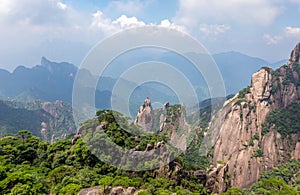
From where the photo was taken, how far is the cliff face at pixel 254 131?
32750mm

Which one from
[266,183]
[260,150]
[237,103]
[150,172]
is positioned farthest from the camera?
[237,103]

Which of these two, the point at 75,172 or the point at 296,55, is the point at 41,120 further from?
the point at 75,172

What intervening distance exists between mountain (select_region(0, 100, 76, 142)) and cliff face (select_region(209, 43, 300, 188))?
44.6 metres

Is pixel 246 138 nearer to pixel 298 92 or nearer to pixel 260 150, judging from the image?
pixel 260 150

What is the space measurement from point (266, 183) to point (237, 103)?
21312 mm

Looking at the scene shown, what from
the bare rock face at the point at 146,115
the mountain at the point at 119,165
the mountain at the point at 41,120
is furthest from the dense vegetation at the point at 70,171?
the mountain at the point at 41,120

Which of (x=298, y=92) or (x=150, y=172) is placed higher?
(x=298, y=92)

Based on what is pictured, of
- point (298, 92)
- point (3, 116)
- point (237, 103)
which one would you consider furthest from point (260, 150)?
point (3, 116)

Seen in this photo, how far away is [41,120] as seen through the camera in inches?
2933

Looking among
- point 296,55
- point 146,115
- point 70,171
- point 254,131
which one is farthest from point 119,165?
point 296,55

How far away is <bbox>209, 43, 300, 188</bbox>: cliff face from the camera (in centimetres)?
3275

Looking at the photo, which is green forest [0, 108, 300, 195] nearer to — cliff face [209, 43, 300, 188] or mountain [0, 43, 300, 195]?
mountain [0, 43, 300, 195]

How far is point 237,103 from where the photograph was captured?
36.1 meters

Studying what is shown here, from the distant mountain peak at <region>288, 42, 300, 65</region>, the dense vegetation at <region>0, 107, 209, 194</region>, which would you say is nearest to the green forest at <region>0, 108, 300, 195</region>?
the dense vegetation at <region>0, 107, 209, 194</region>
